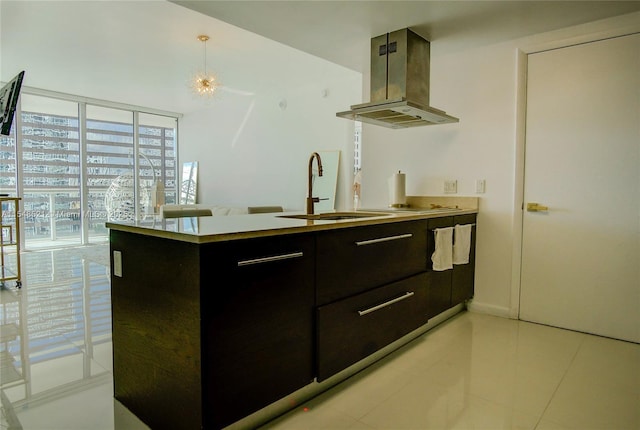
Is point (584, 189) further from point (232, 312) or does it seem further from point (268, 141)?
point (268, 141)

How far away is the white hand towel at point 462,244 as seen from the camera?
289 centimetres

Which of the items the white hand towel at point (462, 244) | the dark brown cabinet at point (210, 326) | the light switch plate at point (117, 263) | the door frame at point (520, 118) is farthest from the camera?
the white hand towel at point (462, 244)

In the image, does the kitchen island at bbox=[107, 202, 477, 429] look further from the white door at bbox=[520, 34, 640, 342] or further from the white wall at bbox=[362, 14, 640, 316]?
the white door at bbox=[520, 34, 640, 342]

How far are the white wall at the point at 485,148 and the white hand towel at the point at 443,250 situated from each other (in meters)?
0.61

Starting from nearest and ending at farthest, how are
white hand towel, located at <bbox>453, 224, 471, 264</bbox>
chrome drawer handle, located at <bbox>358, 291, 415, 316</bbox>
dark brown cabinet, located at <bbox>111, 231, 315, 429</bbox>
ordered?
dark brown cabinet, located at <bbox>111, 231, 315, 429</bbox>, chrome drawer handle, located at <bbox>358, 291, 415, 316</bbox>, white hand towel, located at <bbox>453, 224, 471, 264</bbox>

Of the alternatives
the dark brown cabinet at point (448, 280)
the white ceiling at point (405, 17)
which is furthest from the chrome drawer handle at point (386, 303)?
the white ceiling at point (405, 17)

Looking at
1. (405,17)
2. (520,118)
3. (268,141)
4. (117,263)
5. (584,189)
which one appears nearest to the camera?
(117,263)

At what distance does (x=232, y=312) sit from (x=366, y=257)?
0.86m

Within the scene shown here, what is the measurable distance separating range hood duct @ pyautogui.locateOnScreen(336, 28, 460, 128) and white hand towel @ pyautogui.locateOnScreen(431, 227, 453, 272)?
0.88 m

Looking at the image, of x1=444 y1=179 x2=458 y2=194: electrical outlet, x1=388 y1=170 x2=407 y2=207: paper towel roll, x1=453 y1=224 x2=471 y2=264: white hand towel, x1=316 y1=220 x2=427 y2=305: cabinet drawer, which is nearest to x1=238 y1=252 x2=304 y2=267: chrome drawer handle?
x1=316 y1=220 x2=427 y2=305: cabinet drawer

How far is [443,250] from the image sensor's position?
2.69 metres

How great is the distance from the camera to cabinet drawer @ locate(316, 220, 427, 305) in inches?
67.9

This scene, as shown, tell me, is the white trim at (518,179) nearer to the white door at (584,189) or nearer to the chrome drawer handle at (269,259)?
the white door at (584,189)

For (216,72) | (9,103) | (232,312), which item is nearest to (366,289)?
(232,312)
